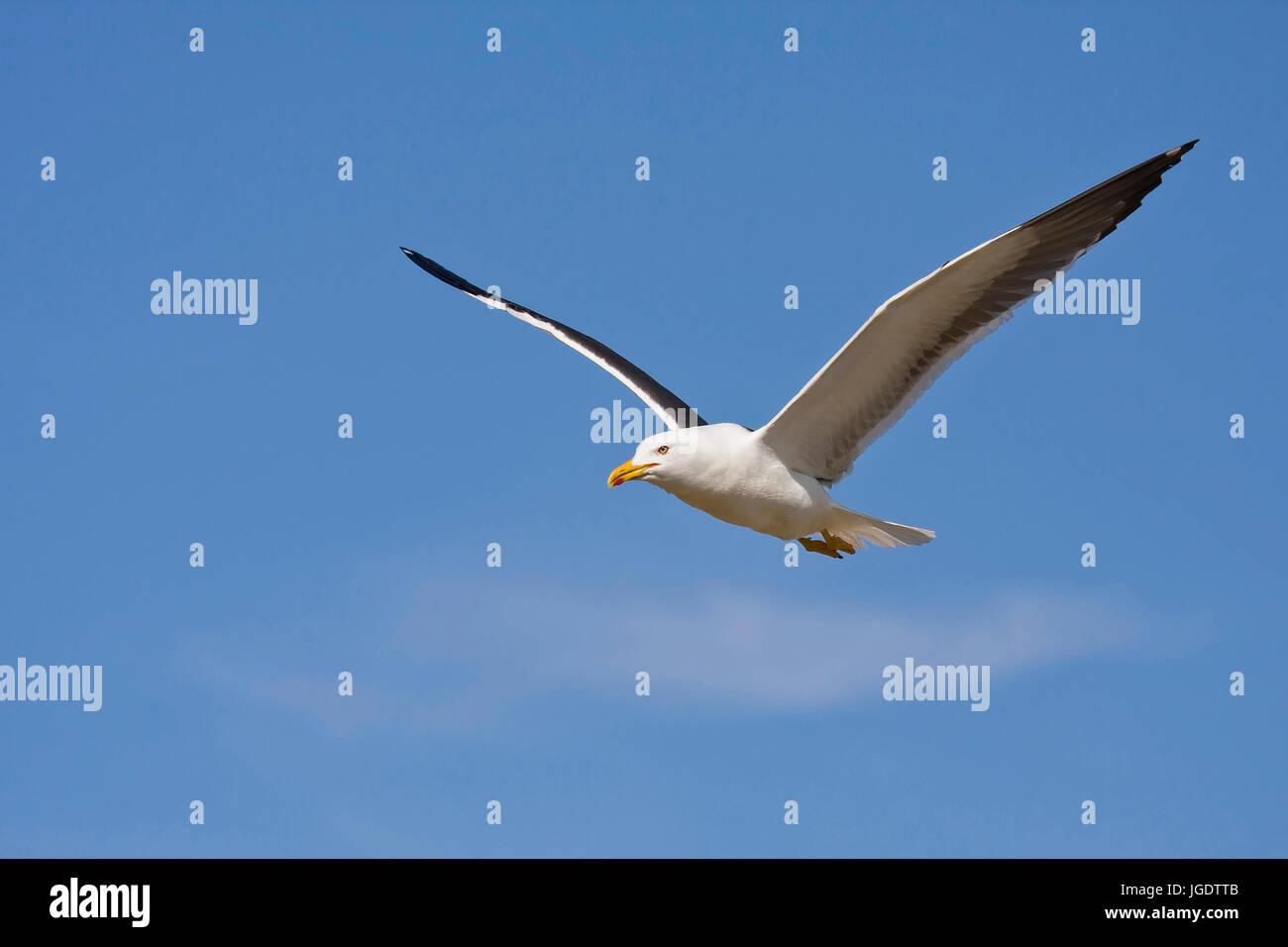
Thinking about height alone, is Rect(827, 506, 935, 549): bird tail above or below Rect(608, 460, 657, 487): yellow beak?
below

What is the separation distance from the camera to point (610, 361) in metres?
13.1

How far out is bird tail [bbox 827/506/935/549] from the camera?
36.8ft

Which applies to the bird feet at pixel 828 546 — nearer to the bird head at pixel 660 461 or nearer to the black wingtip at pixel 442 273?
the bird head at pixel 660 461

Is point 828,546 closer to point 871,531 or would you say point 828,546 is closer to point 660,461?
point 871,531

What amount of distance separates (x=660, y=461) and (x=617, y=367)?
108 inches

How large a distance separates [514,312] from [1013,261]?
19.8 feet

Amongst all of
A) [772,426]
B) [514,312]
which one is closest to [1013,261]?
[772,426]

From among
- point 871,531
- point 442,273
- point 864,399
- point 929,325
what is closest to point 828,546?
point 871,531

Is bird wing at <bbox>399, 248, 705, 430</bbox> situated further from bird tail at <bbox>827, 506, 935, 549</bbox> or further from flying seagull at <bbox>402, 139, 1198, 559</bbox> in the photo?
bird tail at <bbox>827, 506, 935, 549</bbox>

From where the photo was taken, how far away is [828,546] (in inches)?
457

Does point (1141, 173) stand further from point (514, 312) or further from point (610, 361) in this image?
point (514, 312)

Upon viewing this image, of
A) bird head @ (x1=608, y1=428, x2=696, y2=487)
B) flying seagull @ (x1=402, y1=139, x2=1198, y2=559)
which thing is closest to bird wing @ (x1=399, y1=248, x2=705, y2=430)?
flying seagull @ (x1=402, y1=139, x2=1198, y2=559)

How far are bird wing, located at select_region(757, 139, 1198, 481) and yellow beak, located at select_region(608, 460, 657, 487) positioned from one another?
1.04 meters

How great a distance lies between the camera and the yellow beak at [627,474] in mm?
10469
